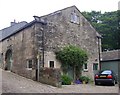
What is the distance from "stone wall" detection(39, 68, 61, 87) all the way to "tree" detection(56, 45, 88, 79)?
3.35m

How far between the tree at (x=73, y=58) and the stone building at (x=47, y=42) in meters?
0.54

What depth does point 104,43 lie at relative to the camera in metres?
42.5

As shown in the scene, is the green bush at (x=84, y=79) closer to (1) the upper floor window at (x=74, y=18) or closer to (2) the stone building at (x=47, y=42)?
(2) the stone building at (x=47, y=42)

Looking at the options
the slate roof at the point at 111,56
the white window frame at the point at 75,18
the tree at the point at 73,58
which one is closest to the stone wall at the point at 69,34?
the white window frame at the point at 75,18

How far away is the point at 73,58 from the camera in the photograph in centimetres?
2172

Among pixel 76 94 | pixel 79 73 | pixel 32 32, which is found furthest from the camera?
pixel 79 73

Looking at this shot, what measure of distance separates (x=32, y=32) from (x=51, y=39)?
6.44ft

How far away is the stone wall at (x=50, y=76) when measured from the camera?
1680 cm

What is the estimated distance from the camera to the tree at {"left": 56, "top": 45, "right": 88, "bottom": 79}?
21.2 m

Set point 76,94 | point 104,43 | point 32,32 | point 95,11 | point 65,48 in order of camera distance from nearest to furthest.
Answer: point 76,94, point 32,32, point 65,48, point 104,43, point 95,11

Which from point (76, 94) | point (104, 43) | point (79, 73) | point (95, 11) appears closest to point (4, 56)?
point (79, 73)

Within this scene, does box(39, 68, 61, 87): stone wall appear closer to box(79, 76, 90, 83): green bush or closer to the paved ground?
the paved ground

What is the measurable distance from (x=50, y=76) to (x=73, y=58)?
4904 millimetres

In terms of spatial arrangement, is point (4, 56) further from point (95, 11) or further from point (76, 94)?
point (95, 11)
